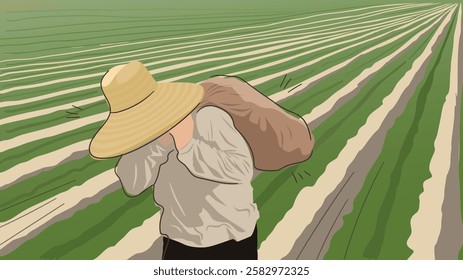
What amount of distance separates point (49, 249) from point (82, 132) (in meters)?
2.72

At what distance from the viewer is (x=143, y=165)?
233cm

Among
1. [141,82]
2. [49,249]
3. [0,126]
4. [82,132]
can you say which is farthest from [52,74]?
[141,82]

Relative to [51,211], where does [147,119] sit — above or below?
above

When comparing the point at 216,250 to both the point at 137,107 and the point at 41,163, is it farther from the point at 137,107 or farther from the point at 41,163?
the point at 41,163

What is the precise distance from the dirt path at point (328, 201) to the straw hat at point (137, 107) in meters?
1.82

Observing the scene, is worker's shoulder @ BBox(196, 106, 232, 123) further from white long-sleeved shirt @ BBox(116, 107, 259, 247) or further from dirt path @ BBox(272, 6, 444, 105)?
dirt path @ BBox(272, 6, 444, 105)

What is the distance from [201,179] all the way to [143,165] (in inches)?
9.1

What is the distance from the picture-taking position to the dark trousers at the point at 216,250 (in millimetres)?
2410

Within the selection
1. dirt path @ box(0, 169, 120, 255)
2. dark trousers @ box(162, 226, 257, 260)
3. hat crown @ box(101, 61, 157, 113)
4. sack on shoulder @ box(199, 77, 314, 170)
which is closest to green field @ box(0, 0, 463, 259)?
dirt path @ box(0, 169, 120, 255)

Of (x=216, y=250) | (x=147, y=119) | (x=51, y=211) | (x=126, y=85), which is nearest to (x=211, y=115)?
(x=147, y=119)

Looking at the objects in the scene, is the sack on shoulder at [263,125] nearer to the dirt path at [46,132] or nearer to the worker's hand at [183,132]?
the worker's hand at [183,132]

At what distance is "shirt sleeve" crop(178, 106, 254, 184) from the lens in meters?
2.28

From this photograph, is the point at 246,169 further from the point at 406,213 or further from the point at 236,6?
the point at 236,6

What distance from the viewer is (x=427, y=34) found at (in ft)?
44.8
